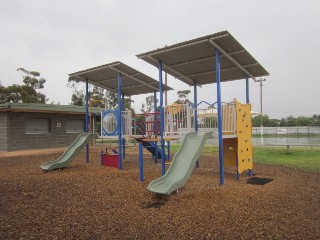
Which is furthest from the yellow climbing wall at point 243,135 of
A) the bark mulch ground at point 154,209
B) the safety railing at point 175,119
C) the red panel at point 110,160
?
the red panel at point 110,160

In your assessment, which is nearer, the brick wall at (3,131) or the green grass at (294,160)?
the green grass at (294,160)

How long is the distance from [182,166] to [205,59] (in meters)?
3.93

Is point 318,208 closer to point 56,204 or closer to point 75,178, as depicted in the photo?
point 56,204

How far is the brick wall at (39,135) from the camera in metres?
19.9

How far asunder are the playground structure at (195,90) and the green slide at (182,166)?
70 mm

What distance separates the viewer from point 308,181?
870 cm

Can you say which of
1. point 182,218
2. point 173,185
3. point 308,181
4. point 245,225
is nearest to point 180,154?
point 173,185

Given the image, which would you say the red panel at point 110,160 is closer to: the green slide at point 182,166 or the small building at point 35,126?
the green slide at point 182,166

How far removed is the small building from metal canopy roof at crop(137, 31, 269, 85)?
9.26 meters

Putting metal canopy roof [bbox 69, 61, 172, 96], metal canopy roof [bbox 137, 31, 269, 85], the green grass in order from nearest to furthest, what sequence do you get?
metal canopy roof [bbox 137, 31, 269, 85]
metal canopy roof [bbox 69, 61, 172, 96]
the green grass

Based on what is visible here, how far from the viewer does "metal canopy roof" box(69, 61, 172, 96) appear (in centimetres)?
1109

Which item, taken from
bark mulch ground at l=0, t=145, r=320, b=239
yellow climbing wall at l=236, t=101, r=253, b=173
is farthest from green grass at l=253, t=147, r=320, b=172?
bark mulch ground at l=0, t=145, r=320, b=239

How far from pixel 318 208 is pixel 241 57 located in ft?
16.7

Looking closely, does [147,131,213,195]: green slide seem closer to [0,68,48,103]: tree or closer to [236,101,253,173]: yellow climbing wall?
[236,101,253,173]: yellow climbing wall
